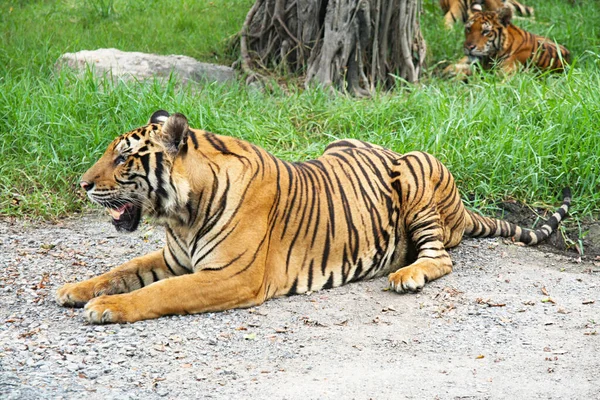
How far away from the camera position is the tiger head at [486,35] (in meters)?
9.42

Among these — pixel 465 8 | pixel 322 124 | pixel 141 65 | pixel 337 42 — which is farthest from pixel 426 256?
pixel 465 8

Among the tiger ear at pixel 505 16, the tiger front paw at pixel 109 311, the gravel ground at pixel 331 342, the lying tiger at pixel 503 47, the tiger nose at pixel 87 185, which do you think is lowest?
the gravel ground at pixel 331 342

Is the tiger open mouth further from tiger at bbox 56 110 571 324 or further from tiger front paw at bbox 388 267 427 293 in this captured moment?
tiger front paw at bbox 388 267 427 293

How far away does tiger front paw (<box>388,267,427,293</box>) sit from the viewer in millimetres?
5098

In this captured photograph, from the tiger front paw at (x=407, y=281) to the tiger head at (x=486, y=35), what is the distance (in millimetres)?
4848

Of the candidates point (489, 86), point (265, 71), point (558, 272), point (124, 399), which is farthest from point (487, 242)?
point (265, 71)

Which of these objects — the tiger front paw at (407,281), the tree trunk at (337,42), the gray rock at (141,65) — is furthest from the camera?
the tree trunk at (337,42)

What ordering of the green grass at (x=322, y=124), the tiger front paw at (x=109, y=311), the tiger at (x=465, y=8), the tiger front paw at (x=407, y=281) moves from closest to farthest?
the tiger front paw at (x=109, y=311) → the tiger front paw at (x=407, y=281) → the green grass at (x=322, y=124) → the tiger at (x=465, y=8)

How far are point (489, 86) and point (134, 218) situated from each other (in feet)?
13.8

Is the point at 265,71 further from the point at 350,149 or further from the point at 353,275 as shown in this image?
the point at 353,275

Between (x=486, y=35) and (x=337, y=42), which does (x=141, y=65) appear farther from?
(x=486, y=35)

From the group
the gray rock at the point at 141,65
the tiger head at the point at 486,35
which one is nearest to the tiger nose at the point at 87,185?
the gray rock at the point at 141,65

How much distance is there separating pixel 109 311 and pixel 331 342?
1.12 metres

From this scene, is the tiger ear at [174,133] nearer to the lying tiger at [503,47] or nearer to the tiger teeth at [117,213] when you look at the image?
the tiger teeth at [117,213]
